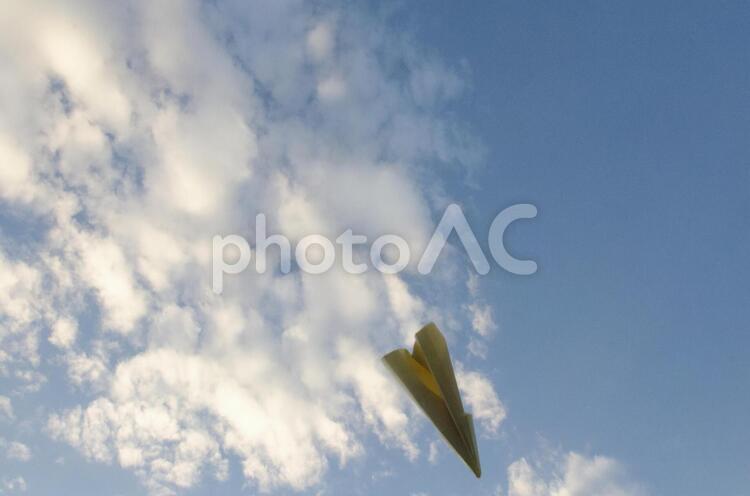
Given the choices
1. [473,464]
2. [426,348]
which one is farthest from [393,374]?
[473,464]

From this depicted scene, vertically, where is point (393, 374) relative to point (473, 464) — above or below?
above

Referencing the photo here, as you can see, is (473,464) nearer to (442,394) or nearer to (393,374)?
(442,394)

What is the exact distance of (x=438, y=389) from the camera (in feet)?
61.0

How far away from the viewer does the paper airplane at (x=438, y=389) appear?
1742 centimetres

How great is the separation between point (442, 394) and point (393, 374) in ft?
6.39

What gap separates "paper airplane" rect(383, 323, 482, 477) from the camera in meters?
17.4

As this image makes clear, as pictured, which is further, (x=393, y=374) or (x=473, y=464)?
(x=393, y=374)

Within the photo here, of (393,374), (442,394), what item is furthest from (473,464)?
(393,374)

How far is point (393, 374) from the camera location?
18812 mm

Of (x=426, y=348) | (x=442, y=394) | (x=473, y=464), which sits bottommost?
(x=473, y=464)

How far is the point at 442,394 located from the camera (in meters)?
17.9

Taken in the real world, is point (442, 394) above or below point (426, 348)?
below

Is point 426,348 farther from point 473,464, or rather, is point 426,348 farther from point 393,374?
point 473,464

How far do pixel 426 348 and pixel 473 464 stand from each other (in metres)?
4.01
